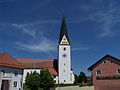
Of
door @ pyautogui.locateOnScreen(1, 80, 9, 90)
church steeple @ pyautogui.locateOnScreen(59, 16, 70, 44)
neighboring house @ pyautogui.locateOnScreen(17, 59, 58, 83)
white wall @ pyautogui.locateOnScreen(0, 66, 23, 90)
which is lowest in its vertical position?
door @ pyautogui.locateOnScreen(1, 80, 9, 90)

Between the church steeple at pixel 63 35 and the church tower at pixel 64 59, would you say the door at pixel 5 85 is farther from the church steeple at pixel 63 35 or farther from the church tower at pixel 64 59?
the church steeple at pixel 63 35

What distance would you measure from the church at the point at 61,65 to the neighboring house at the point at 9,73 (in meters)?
21.0

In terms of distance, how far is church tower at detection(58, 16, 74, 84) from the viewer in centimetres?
6098

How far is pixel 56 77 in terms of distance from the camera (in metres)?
61.7

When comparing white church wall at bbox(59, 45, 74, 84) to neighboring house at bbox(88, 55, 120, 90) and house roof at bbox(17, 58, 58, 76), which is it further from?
neighboring house at bbox(88, 55, 120, 90)

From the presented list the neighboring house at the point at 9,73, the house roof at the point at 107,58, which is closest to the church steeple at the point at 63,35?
the house roof at the point at 107,58

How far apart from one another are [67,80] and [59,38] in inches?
662

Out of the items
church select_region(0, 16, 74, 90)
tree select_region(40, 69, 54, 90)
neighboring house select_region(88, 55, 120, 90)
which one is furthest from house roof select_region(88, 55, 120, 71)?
church select_region(0, 16, 74, 90)

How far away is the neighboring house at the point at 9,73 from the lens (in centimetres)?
3681

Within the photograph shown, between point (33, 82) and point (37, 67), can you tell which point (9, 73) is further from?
point (37, 67)

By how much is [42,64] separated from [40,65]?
1155mm

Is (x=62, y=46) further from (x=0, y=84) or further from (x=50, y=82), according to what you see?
(x=0, y=84)

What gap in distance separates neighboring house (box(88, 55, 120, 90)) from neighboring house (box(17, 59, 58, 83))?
24.6 m

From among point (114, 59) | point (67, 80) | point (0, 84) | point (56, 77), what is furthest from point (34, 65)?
point (114, 59)
